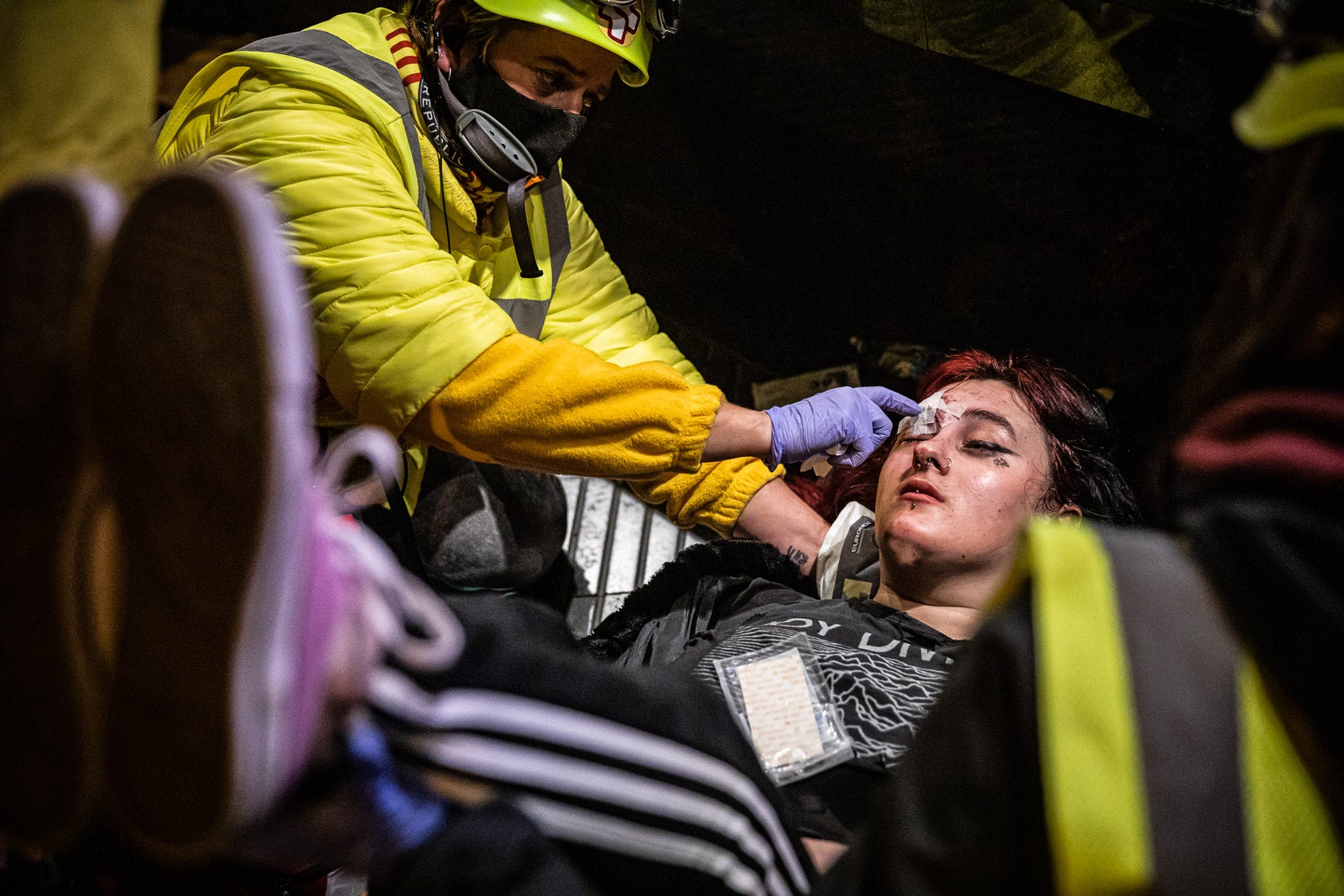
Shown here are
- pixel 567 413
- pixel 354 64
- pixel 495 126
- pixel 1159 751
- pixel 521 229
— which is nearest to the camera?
pixel 1159 751

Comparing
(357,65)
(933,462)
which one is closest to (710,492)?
(933,462)

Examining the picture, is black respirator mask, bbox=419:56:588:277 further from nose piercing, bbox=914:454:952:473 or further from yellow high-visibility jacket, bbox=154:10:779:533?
nose piercing, bbox=914:454:952:473

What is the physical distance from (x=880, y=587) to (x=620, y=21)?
4.30ft

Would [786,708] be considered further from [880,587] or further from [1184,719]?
[1184,719]

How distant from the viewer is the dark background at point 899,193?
195cm

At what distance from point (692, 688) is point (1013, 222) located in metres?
1.74

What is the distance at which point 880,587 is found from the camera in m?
1.92

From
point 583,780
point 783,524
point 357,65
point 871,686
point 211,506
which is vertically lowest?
point 783,524

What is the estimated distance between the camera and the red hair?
189cm

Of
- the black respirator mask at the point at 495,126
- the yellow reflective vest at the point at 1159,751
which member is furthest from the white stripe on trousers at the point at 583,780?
the black respirator mask at the point at 495,126

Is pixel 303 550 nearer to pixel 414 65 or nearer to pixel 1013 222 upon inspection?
pixel 414 65

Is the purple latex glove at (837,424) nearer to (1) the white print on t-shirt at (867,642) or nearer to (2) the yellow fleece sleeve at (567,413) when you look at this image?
(2) the yellow fleece sleeve at (567,413)

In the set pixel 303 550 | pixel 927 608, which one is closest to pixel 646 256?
pixel 927 608

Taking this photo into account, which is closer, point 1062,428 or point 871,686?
point 871,686
